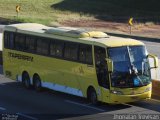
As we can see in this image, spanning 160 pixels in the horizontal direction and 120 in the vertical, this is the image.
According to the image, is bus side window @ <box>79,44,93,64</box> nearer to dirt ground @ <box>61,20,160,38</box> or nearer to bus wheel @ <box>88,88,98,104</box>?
bus wheel @ <box>88,88,98,104</box>

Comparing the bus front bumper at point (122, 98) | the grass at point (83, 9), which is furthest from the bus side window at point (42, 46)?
the grass at point (83, 9)

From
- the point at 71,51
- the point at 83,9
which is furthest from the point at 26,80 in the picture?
the point at 83,9

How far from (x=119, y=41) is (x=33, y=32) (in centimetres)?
503

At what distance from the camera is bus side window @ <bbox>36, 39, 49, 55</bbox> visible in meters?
22.4

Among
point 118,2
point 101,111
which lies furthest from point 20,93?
point 118,2

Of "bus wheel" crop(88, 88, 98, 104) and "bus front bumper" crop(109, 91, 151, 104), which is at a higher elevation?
"bus front bumper" crop(109, 91, 151, 104)

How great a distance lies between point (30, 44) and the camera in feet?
76.8

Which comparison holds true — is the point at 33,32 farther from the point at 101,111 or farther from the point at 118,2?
the point at 118,2

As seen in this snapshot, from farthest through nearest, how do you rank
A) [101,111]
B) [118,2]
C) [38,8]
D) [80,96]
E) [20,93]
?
1. [118,2]
2. [38,8]
3. [20,93]
4. [80,96]
5. [101,111]

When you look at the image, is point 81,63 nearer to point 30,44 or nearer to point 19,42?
point 30,44

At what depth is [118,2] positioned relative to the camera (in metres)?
71.1

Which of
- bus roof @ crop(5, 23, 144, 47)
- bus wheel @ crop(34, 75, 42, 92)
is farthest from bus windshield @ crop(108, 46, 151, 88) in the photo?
bus wheel @ crop(34, 75, 42, 92)

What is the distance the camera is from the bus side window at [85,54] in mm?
19859

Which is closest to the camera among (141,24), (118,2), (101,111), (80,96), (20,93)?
(101,111)
